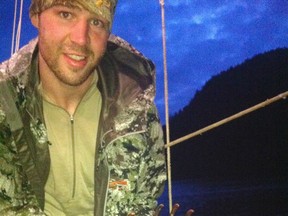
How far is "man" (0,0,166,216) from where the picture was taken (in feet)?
8.22

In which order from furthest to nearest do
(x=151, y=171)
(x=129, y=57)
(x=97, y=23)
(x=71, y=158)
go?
(x=129, y=57)
(x=151, y=171)
(x=71, y=158)
(x=97, y=23)

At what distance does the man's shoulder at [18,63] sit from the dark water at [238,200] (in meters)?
50.2

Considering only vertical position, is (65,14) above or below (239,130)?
below

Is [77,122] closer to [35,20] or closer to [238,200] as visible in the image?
[35,20]

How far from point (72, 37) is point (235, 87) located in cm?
10555

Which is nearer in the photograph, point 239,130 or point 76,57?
point 76,57

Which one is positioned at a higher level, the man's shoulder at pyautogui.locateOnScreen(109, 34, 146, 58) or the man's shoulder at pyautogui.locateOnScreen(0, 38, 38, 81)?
the man's shoulder at pyautogui.locateOnScreen(109, 34, 146, 58)

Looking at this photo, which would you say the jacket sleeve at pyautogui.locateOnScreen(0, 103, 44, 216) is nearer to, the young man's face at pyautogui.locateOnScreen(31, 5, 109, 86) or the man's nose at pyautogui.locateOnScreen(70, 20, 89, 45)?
the young man's face at pyautogui.locateOnScreen(31, 5, 109, 86)

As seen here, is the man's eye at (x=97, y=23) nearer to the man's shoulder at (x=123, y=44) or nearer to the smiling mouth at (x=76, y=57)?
the smiling mouth at (x=76, y=57)

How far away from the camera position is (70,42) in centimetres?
255

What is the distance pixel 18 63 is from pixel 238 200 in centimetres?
6853

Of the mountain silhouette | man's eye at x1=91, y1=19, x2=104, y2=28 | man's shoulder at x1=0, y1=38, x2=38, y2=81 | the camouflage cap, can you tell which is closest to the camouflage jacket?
man's shoulder at x1=0, y1=38, x2=38, y2=81

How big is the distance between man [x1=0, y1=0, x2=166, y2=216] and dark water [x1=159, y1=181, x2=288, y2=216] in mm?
49862

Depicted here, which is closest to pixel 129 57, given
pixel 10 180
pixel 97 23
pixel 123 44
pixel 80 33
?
pixel 123 44
